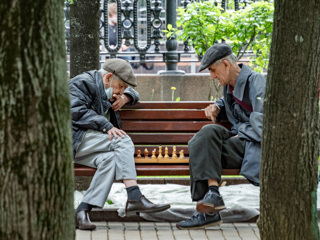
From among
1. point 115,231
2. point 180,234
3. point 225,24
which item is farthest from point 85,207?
point 225,24

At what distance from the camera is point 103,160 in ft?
18.5

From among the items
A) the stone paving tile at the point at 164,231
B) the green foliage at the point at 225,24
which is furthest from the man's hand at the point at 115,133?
the green foliage at the point at 225,24

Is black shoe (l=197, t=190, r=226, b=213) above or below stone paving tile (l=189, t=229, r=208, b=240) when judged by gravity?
above

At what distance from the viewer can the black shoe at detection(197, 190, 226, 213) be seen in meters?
5.38

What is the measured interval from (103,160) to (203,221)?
887 mm

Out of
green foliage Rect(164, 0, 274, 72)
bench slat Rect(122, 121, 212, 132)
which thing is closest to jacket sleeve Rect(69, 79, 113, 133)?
bench slat Rect(122, 121, 212, 132)

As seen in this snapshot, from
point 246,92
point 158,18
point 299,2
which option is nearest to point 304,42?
point 299,2

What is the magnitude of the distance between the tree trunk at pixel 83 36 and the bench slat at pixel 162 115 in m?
0.63

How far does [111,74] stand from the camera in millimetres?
5871

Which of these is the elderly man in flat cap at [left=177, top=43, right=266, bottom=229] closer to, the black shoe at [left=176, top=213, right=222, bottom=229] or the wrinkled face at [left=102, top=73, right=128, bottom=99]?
the black shoe at [left=176, top=213, right=222, bottom=229]

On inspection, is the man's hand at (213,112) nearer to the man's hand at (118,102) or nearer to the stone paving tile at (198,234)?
the man's hand at (118,102)

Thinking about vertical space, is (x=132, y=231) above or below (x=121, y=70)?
below

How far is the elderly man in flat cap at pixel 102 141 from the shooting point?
5.53 meters

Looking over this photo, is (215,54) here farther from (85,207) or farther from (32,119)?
(32,119)
